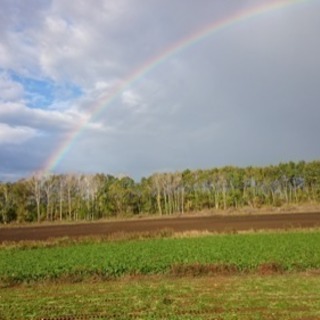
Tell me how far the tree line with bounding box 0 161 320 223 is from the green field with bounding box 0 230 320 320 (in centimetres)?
8203

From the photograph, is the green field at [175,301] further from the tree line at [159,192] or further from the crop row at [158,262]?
the tree line at [159,192]

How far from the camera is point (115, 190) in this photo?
116 meters

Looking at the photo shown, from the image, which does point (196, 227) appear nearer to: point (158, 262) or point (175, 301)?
point (158, 262)

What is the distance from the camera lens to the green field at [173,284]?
43.5 feet

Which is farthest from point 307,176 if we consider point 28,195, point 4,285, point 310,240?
point 4,285

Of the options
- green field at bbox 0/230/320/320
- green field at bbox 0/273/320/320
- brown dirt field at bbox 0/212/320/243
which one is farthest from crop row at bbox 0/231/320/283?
brown dirt field at bbox 0/212/320/243

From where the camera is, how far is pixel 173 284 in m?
19.7

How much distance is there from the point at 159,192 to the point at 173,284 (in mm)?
106308

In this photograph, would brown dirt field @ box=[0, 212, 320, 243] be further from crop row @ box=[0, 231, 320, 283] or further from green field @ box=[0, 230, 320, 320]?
crop row @ box=[0, 231, 320, 283]

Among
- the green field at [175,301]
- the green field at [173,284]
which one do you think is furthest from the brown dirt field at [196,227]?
the green field at [175,301]

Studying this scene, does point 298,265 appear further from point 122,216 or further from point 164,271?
point 122,216

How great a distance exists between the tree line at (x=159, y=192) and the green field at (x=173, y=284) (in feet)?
269

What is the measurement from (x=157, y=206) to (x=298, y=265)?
98.3m

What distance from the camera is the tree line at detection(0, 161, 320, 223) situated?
112 m
